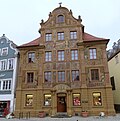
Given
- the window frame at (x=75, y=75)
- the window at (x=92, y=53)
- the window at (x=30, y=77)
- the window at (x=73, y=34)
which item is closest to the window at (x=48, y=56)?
the window at (x=30, y=77)

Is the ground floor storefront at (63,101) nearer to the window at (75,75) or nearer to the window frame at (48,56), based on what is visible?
the window at (75,75)

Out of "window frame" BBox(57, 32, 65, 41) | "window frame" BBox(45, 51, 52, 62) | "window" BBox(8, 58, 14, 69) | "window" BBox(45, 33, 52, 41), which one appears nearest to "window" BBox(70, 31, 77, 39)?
"window frame" BBox(57, 32, 65, 41)

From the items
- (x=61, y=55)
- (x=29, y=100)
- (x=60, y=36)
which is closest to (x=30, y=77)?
(x=29, y=100)

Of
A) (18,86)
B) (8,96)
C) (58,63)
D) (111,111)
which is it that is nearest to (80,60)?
(58,63)

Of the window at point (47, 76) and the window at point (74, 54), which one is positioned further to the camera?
the window at point (74, 54)

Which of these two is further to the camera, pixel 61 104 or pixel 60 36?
pixel 60 36

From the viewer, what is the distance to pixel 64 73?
2544 centimetres

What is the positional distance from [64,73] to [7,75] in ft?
31.5

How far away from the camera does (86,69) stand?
2502cm

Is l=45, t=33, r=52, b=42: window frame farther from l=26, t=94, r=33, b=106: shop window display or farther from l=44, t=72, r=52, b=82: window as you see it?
l=26, t=94, r=33, b=106: shop window display

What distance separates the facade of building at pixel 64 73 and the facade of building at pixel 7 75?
1.52 meters

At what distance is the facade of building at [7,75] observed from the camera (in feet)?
86.9

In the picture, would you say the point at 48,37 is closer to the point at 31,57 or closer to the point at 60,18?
the point at 60,18

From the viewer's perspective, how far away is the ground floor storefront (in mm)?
23328
